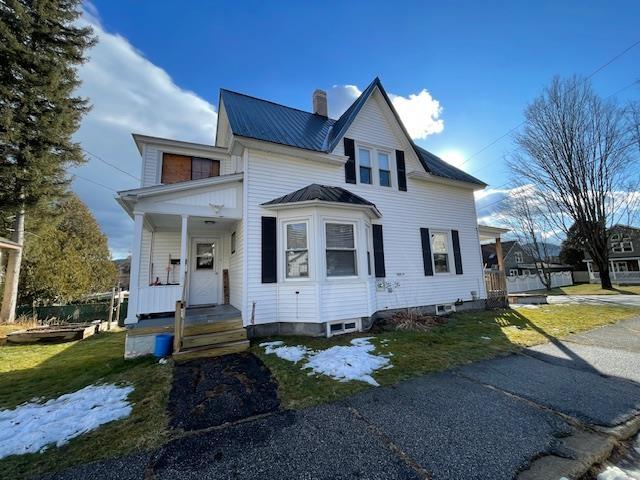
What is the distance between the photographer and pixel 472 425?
9.42 ft

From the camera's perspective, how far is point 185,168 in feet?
29.7

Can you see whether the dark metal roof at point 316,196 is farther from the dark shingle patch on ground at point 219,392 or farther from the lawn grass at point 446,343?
the dark shingle patch on ground at point 219,392

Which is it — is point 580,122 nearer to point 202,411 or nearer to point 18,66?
point 202,411

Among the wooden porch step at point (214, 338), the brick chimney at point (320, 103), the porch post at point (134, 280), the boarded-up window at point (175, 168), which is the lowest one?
the wooden porch step at point (214, 338)

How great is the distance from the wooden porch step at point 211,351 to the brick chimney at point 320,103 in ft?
33.5

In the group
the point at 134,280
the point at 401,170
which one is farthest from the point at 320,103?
the point at 134,280

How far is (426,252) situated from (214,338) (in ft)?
25.7

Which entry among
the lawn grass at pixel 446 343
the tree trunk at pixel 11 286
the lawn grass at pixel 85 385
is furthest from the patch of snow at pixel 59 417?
the tree trunk at pixel 11 286

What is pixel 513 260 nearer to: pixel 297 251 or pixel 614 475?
pixel 297 251

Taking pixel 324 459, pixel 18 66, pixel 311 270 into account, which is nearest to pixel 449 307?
pixel 311 270

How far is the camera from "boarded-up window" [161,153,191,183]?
8.75 meters

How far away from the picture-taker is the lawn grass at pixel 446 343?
3934 millimetres

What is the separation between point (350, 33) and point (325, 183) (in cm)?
543

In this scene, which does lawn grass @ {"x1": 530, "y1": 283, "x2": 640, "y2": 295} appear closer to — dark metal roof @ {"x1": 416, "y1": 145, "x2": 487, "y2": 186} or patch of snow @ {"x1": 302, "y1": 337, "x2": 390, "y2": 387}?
dark metal roof @ {"x1": 416, "y1": 145, "x2": 487, "y2": 186}
